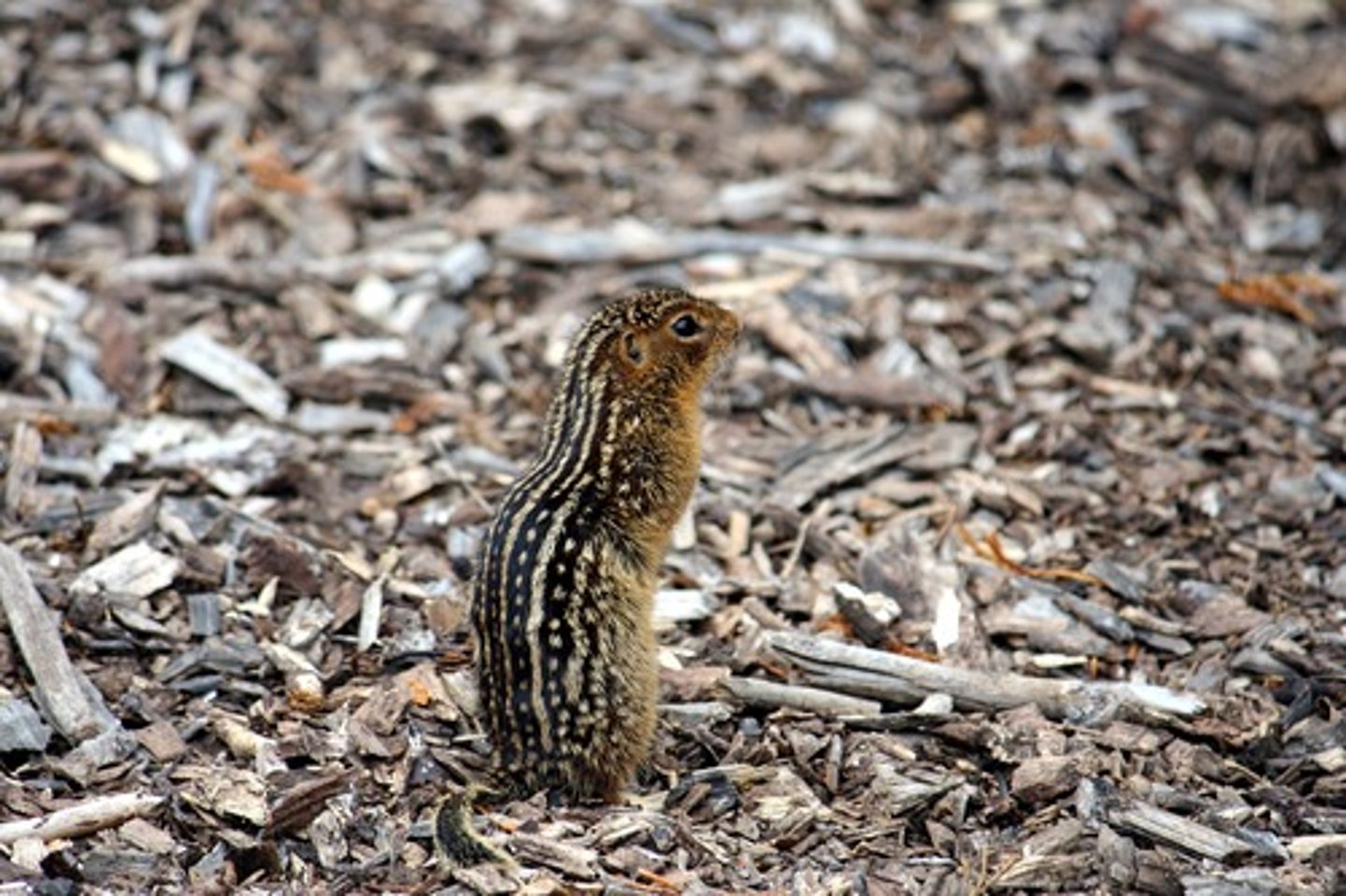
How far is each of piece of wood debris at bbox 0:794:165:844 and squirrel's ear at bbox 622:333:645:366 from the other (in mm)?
2293

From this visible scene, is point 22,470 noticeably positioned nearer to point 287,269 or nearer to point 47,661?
point 47,661

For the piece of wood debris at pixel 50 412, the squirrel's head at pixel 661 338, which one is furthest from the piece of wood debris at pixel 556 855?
the piece of wood debris at pixel 50 412

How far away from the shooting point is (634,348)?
6.97 meters

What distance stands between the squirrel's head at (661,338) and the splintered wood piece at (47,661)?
7.03ft

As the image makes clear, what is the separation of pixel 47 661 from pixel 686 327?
2.61 metres

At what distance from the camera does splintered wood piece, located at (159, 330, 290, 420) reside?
336 inches

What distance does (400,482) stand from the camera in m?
8.08

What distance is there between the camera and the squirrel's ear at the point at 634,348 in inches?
274

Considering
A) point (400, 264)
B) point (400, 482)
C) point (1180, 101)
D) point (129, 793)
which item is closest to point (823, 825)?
point (129, 793)

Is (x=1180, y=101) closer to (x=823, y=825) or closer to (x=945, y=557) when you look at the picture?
(x=945, y=557)

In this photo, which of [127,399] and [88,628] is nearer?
[88,628]

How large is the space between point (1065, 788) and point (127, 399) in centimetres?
462

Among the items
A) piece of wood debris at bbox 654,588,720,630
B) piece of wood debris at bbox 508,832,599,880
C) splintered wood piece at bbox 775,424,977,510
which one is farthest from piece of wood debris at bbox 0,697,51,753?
splintered wood piece at bbox 775,424,977,510

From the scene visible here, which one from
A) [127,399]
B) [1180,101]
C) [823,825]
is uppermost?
[1180,101]
